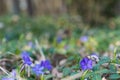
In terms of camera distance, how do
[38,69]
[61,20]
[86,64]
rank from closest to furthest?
1. [86,64]
2. [38,69]
3. [61,20]

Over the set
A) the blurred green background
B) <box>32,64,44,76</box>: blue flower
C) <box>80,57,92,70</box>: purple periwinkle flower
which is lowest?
<box>80,57,92,70</box>: purple periwinkle flower

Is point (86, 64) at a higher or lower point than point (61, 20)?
lower

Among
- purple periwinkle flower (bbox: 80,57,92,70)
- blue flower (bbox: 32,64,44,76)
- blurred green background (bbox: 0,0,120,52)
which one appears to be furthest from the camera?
blurred green background (bbox: 0,0,120,52)

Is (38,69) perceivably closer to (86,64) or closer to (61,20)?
(86,64)

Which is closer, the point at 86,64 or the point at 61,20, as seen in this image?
the point at 86,64

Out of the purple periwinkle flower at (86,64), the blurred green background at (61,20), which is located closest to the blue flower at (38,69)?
the purple periwinkle flower at (86,64)

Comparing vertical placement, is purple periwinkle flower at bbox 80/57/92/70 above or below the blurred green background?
below

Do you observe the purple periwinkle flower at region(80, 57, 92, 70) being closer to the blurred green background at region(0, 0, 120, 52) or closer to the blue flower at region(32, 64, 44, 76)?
the blue flower at region(32, 64, 44, 76)

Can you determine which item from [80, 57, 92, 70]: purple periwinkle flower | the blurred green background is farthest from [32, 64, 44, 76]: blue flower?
the blurred green background

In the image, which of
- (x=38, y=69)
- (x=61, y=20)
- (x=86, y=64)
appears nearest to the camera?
(x=86, y=64)

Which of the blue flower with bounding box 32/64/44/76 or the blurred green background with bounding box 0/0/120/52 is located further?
the blurred green background with bounding box 0/0/120/52

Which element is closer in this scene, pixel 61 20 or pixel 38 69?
pixel 38 69

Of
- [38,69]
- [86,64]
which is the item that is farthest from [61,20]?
[86,64]
